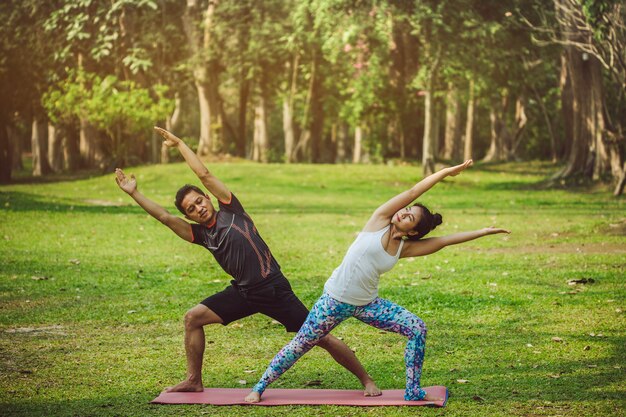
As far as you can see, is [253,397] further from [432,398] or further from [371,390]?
[432,398]

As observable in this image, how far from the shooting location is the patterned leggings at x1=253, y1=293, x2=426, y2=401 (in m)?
7.48

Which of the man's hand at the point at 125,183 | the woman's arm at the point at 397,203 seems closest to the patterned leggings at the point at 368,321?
the woman's arm at the point at 397,203

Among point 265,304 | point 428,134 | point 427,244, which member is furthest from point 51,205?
point 427,244

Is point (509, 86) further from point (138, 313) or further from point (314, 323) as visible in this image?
point (314, 323)

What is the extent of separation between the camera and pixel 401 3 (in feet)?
112

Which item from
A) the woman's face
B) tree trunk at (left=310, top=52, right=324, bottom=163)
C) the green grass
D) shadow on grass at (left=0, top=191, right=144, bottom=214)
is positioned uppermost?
tree trunk at (left=310, top=52, right=324, bottom=163)

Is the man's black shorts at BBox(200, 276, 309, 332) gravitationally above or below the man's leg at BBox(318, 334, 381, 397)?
above

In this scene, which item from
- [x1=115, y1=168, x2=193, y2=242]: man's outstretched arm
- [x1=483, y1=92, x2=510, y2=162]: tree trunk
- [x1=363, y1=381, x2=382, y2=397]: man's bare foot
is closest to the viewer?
[x1=363, y1=381, x2=382, y2=397]: man's bare foot

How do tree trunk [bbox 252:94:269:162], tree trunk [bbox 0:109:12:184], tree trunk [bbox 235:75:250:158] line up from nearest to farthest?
1. tree trunk [bbox 0:109:12:184]
2. tree trunk [bbox 235:75:250:158]
3. tree trunk [bbox 252:94:269:162]

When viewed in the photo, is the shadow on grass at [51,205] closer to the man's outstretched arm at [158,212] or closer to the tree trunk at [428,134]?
the tree trunk at [428,134]

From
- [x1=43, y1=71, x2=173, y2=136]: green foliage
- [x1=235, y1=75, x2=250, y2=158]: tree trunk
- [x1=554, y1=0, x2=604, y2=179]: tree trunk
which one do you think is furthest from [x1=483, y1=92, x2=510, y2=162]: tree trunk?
[x1=554, y1=0, x2=604, y2=179]: tree trunk

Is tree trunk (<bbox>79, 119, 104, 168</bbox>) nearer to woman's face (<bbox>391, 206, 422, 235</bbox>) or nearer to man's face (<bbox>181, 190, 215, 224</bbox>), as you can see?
man's face (<bbox>181, 190, 215, 224</bbox>)

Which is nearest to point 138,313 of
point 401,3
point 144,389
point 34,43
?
point 144,389

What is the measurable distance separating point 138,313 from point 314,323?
4.48 metres
